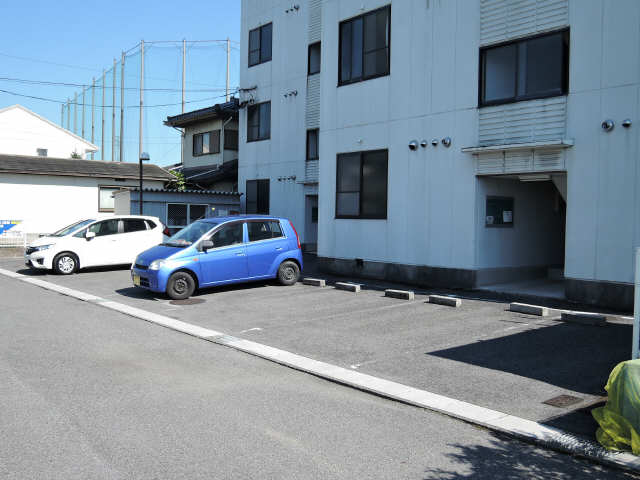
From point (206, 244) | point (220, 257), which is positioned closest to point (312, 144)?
point (220, 257)

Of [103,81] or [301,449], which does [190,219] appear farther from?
[103,81]

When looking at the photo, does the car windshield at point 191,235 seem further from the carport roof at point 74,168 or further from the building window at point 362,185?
the carport roof at point 74,168

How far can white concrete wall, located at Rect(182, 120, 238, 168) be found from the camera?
29500 mm

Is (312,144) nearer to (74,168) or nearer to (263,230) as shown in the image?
(263,230)

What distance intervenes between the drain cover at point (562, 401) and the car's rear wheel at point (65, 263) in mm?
14649

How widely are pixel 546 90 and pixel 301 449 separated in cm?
941

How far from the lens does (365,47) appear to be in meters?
15.0

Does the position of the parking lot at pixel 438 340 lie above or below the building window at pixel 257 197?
below

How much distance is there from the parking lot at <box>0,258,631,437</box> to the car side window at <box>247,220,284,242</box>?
1.24m

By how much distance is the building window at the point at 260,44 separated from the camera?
25.2 meters

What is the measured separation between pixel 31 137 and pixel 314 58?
31.6 m

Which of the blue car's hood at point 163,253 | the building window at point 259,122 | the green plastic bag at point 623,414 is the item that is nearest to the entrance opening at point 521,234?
the blue car's hood at point 163,253

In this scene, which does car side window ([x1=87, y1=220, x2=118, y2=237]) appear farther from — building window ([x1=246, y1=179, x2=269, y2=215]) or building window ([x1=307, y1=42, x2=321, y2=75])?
building window ([x1=307, y1=42, x2=321, y2=75])

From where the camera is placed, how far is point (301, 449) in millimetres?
4469
